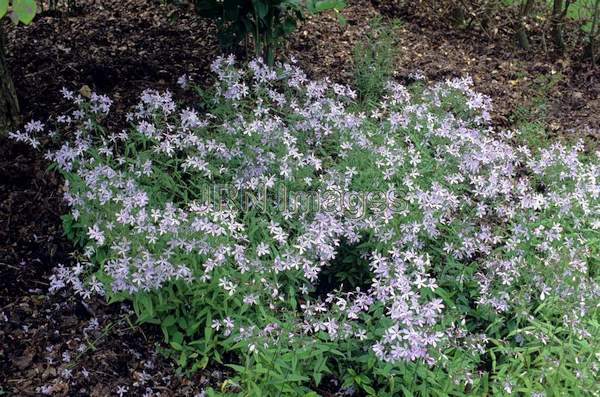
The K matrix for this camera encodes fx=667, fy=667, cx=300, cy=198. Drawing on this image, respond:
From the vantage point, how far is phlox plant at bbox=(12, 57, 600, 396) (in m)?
2.86

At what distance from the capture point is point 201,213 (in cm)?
297

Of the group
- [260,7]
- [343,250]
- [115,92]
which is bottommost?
[343,250]

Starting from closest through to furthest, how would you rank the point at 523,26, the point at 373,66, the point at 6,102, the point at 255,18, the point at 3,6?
the point at 3,6, the point at 6,102, the point at 255,18, the point at 373,66, the point at 523,26

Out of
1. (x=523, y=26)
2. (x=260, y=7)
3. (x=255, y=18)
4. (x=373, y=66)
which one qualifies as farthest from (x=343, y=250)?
(x=523, y=26)

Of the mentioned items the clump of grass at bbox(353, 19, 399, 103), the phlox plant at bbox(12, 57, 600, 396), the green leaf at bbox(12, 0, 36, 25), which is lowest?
the phlox plant at bbox(12, 57, 600, 396)

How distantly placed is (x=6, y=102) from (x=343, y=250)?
232 centimetres

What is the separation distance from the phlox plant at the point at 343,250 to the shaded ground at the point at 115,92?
185 mm

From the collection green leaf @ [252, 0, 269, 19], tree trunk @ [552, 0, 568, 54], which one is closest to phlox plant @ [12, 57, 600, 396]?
green leaf @ [252, 0, 269, 19]

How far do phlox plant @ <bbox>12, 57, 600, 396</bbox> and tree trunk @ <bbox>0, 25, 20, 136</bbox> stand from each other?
10.2 inches

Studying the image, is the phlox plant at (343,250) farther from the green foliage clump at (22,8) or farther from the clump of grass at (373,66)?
the green foliage clump at (22,8)

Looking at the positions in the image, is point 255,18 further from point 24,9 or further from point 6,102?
point 24,9

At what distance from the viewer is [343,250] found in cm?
359

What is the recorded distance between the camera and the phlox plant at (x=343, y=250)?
9.38ft

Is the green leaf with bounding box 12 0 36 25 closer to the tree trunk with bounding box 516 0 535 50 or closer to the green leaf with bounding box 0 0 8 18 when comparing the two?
the green leaf with bounding box 0 0 8 18
